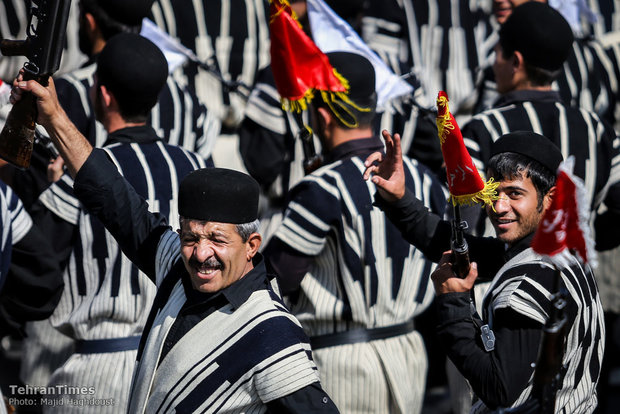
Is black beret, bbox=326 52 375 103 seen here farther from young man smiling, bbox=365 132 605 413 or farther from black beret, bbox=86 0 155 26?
black beret, bbox=86 0 155 26

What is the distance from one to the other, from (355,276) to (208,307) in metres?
1.15

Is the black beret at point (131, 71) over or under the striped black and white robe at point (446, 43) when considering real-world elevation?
over

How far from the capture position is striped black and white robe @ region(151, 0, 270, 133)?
7.01 meters

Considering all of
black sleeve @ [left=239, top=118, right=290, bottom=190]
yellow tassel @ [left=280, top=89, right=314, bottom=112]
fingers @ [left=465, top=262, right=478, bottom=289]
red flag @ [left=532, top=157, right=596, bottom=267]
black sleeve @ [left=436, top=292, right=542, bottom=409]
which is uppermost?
red flag @ [left=532, top=157, right=596, bottom=267]

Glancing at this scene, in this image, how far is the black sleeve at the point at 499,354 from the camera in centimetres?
295

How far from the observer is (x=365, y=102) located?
4453 millimetres

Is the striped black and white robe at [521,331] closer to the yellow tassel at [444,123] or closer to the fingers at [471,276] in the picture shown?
the fingers at [471,276]

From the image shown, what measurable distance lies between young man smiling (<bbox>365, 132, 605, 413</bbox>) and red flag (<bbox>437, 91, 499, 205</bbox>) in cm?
18

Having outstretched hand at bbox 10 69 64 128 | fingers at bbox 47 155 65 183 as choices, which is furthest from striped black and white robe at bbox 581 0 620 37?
outstretched hand at bbox 10 69 64 128

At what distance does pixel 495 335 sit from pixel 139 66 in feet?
6.32

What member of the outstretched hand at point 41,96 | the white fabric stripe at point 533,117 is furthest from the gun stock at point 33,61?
the white fabric stripe at point 533,117

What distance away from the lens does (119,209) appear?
3.44 meters

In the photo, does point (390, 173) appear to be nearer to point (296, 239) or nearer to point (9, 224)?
point (296, 239)

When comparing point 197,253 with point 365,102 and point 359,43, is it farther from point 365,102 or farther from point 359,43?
point 359,43
